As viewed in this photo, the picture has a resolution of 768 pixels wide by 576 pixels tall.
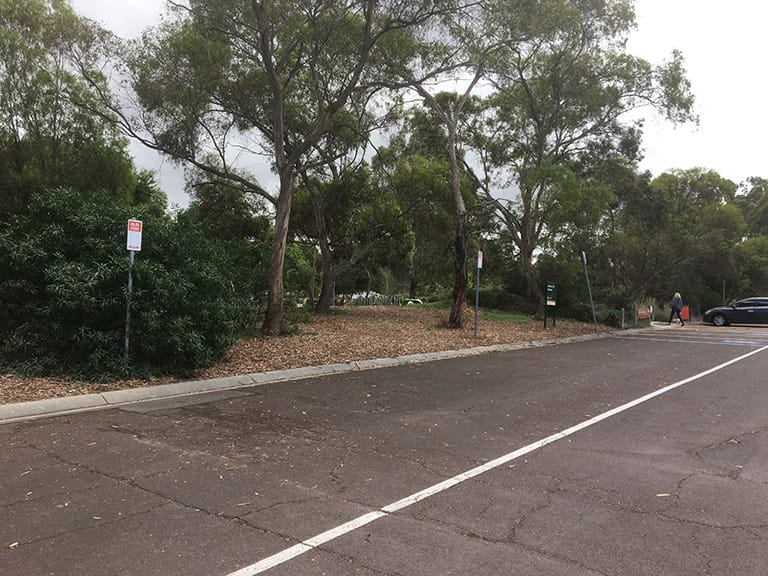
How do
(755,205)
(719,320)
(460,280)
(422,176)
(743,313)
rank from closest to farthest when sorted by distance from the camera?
(460,280) → (422,176) → (743,313) → (719,320) → (755,205)

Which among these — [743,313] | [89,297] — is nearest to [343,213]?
[89,297]

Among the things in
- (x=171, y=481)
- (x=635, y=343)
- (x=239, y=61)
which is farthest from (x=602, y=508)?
(x=239, y=61)

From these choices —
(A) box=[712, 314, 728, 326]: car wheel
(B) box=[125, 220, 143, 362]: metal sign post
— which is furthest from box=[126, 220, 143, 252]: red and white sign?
(A) box=[712, 314, 728, 326]: car wheel

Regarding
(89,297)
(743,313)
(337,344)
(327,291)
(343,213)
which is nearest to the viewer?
(89,297)

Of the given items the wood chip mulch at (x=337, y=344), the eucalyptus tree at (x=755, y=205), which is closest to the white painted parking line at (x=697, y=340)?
the wood chip mulch at (x=337, y=344)

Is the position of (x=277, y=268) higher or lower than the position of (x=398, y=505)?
higher

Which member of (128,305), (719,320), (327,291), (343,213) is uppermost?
(343,213)

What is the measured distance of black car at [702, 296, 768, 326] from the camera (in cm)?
2867

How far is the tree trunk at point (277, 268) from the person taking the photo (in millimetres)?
15266

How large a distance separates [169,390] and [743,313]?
3064cm

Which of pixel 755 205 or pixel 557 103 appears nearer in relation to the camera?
pixel 557 103

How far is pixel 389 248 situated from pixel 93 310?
80.1 ft

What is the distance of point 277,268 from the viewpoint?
15305 mm

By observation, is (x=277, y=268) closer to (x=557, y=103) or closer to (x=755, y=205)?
(x=557, y=103)
